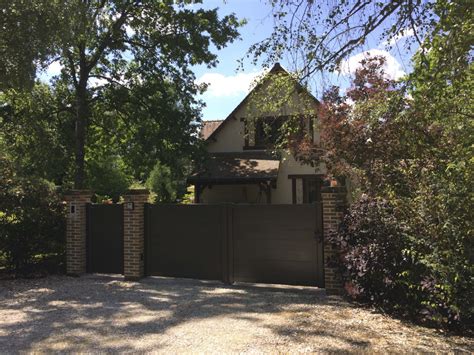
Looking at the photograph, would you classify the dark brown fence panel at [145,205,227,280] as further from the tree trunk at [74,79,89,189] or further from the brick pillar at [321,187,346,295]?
the tree trunk at [74,79,89,189]

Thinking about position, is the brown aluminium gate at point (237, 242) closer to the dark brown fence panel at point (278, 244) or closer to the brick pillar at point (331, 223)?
the dark brown fence panel at point (278, 244)

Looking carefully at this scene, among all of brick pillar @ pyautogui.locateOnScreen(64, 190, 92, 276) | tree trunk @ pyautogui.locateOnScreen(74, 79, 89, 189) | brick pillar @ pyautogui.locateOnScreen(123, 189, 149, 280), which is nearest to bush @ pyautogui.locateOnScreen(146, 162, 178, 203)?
tree trunk @ pyautogui.locateOnScreen(74, 79, 89, 189)

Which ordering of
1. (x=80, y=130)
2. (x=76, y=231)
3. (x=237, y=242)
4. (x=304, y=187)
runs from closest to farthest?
(x=237, y=242)
(x=76, y=231)
(x=80, y=130)
(x=304, y=187)

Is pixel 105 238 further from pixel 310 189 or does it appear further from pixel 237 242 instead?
pixel 310 189

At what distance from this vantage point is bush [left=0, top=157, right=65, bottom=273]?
10242mm

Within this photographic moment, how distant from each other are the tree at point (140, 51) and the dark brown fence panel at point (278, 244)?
9.08 metres

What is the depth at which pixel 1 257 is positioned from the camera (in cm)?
1074

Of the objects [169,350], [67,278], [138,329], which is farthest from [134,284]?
[169,350]

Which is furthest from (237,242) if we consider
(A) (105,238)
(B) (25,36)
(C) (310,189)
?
(C) (310,189)

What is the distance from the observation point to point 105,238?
10.5 meters

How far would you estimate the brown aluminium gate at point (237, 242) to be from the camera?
8633 mm

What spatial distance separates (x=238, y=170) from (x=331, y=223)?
34.4 feet

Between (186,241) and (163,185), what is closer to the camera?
(186,241)

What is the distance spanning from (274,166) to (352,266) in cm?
1148
